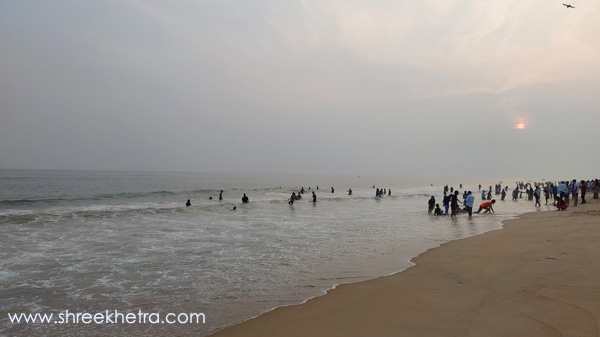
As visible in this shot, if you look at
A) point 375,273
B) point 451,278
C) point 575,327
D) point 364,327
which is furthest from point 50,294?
point 575,327

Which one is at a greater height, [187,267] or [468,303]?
[468,303]

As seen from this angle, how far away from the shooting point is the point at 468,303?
220 inches

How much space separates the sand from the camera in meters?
4.45

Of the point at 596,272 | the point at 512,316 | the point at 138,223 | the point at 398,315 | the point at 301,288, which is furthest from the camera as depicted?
the point at 138,223

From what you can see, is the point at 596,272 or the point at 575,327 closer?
the point at 575,327

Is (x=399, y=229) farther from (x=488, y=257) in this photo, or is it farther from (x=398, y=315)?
(x=398, y=315)

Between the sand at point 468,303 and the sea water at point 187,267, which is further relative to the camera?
the sea water at point 187,267

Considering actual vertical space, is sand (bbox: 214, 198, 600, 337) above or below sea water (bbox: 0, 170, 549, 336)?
above

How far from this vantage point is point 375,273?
8875mm

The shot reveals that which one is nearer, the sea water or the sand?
the sand

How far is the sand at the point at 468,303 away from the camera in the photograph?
4.45 meters

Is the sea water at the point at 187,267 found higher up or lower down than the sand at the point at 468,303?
lower down

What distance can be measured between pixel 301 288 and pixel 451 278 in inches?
137

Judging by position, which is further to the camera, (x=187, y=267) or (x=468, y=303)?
(x=187, y=267)
